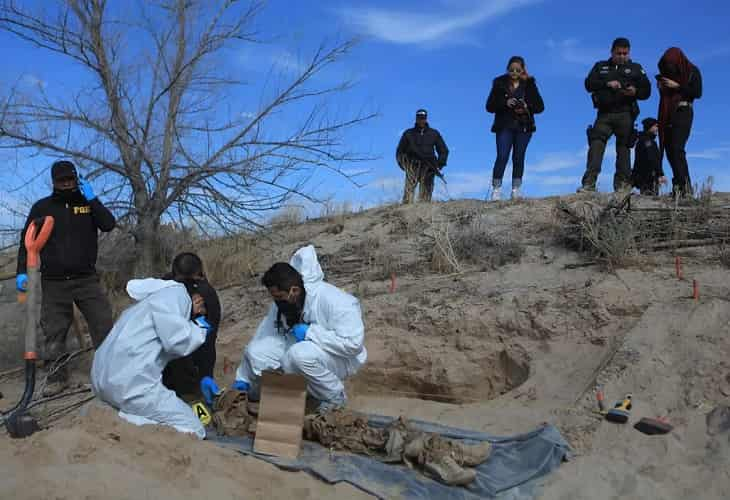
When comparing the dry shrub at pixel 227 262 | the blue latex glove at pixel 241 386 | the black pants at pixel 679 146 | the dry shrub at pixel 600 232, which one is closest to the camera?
the blue latex glove at pixel 241 386

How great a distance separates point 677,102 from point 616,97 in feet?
2.25

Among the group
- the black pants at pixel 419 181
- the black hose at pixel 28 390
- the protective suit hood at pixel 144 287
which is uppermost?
the black pants at pixel 419 181

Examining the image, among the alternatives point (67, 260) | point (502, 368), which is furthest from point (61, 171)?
point (502, 368)

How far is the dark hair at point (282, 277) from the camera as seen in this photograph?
493 centimetres

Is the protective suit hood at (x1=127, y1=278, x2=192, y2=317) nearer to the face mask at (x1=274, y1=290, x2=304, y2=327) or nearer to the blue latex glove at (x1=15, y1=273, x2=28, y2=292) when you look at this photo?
the face mask at (x1=274, y1=290, x2=304, y2=327)

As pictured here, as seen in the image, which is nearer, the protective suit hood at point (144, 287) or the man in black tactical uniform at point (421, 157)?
the protective suit hood at point (144, 287)

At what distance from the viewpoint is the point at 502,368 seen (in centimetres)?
623

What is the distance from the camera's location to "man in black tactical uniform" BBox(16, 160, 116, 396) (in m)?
5.95

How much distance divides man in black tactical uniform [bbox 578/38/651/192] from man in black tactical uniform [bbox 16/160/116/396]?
5335mm

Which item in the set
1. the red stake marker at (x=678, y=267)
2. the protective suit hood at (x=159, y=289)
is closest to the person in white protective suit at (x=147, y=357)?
the protective suit hood at (x=159, y=289)

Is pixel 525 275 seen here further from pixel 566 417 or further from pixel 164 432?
pixel 164 432

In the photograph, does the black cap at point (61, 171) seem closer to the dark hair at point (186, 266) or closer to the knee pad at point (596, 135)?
the dark hair at point (186, 266)

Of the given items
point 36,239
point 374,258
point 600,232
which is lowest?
point 36,239

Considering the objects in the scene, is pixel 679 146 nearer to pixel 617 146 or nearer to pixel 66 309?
pixel 617 146
